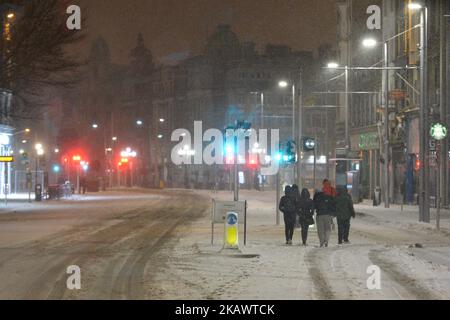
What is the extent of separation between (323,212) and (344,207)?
3.74 feet

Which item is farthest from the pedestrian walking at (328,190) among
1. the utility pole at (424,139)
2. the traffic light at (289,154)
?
the utility pole at (424,139)

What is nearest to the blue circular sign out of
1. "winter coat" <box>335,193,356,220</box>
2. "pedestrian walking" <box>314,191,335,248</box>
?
"pedestrian walking" <box>314,191,335,248</box>

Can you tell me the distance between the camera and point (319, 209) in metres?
21.3

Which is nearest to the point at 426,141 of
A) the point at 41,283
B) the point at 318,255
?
the point at 318,255

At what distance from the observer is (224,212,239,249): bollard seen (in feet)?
64.7

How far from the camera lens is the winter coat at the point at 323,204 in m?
21.3

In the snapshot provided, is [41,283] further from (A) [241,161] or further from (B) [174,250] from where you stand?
(A) [241,161]

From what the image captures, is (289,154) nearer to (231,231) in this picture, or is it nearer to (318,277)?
(231,231)

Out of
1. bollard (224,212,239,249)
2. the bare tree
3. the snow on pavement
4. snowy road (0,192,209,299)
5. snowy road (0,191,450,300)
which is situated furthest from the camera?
the bare tree

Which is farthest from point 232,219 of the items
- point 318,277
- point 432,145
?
point 432,145
